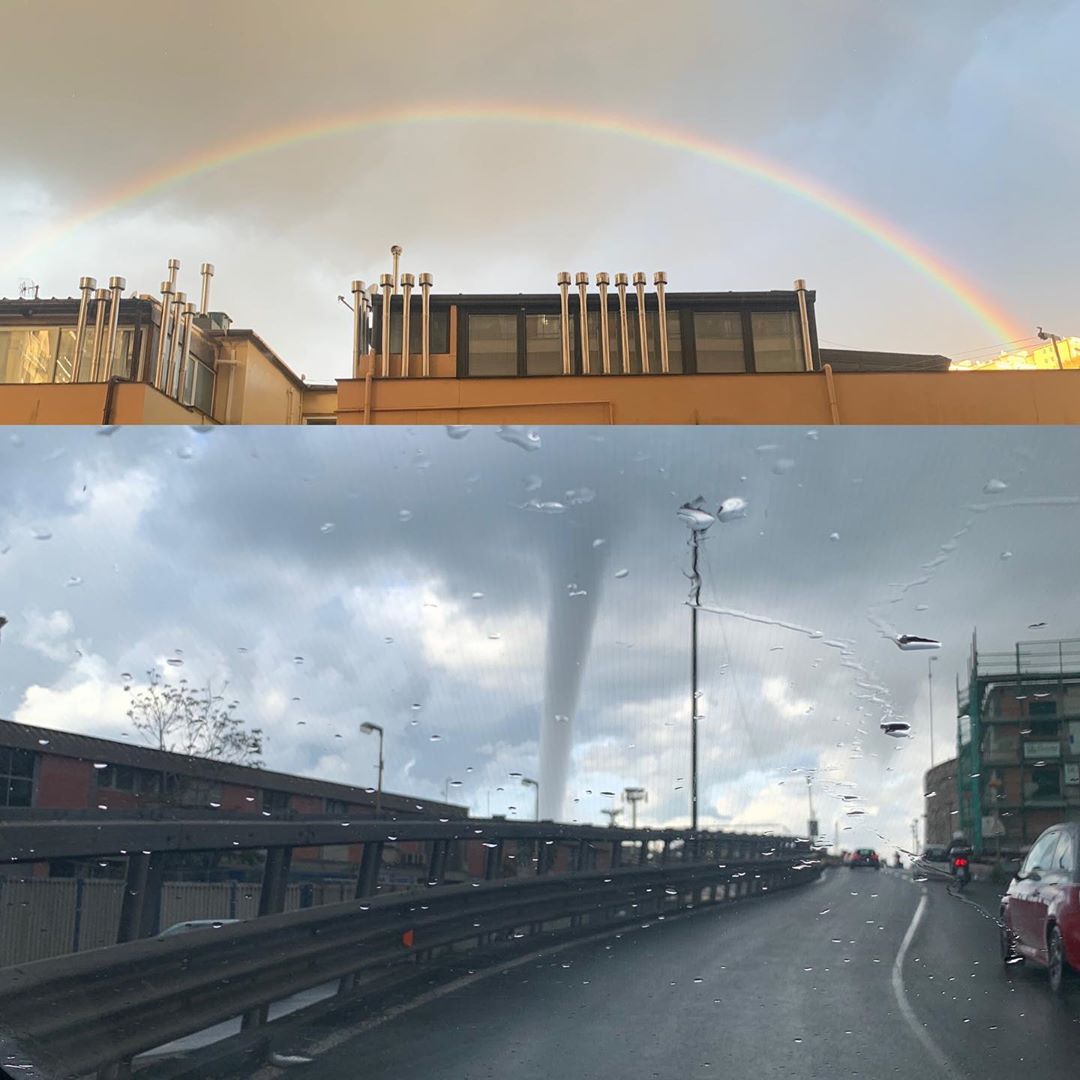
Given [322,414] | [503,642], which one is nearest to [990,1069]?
[503,642]

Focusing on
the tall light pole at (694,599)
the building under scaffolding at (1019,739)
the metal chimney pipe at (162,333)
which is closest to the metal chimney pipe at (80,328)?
the metal chimney pipe at (162,333)

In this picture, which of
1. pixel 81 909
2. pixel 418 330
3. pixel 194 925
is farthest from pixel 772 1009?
pixel 418 330

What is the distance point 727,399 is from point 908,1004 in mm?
4073

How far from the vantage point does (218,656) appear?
1.60 metres

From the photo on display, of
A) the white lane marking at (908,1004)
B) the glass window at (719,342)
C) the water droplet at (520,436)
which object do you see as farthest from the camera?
the glass window at (719,342)

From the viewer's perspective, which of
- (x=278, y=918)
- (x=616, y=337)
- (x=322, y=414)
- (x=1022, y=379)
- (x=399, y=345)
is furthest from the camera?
(x=616, y=337)

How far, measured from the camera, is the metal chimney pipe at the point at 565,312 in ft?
15.0

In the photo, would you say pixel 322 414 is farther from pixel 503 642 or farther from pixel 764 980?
pixel 764 980

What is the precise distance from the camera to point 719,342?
17.6 feet

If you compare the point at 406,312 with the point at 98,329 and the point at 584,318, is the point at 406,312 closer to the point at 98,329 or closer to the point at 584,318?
the point at 584,318

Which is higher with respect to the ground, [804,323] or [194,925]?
[804,323]

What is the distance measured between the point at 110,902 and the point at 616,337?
16.7 ft

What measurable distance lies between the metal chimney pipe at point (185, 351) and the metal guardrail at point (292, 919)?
254 centimetres

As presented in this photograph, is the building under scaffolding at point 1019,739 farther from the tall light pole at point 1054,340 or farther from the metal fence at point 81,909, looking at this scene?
the tall light pole at point 1054,340
